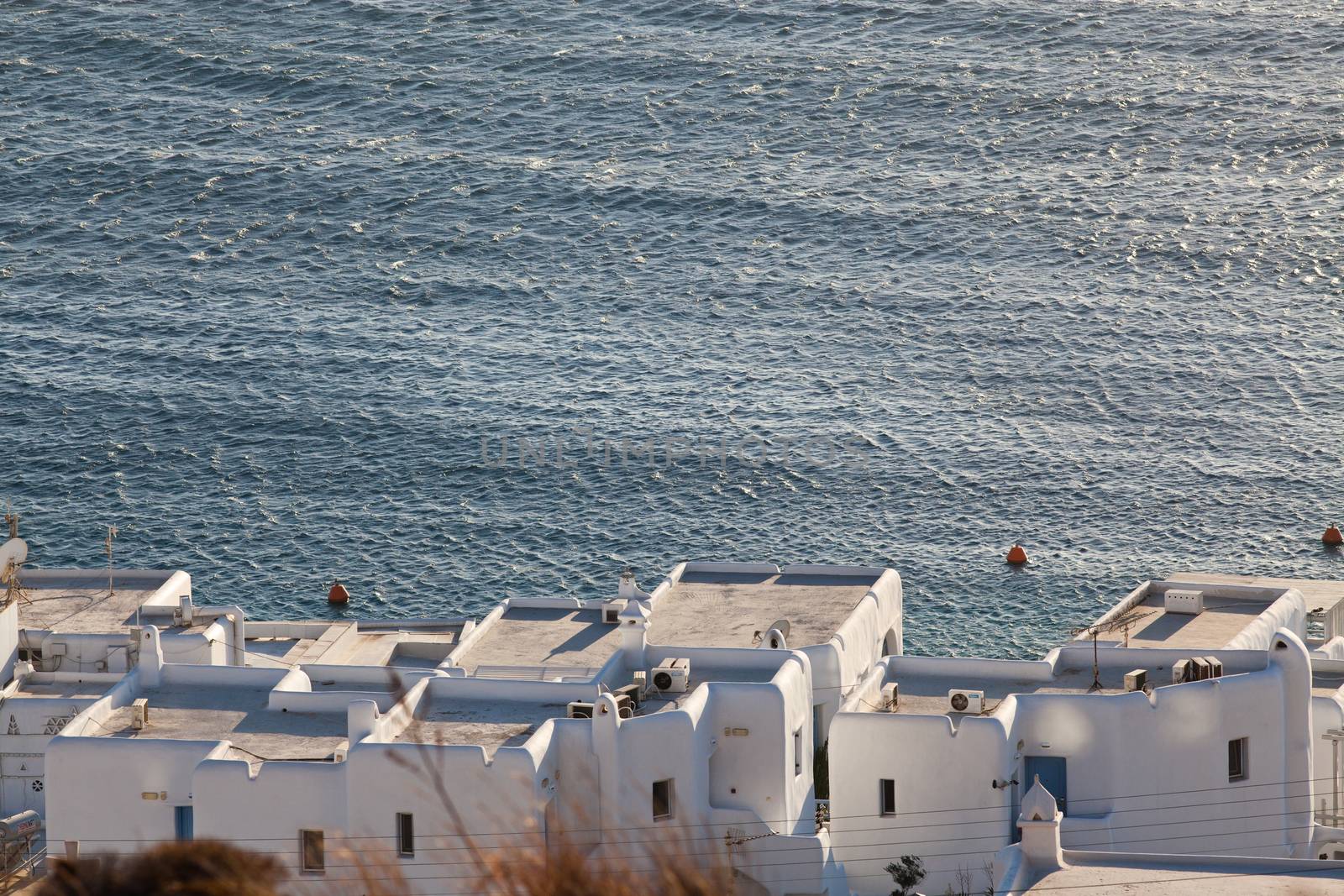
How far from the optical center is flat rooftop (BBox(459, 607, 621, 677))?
63906 millimetres

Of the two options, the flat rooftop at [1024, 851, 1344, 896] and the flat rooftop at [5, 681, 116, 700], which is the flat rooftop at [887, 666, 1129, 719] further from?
the flat rooftop at [5, 681, 116, 700]

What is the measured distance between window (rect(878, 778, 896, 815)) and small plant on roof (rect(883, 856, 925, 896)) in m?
1.41

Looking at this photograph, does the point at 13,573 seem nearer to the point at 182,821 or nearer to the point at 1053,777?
the point at 182,821

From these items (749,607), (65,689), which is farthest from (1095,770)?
(65,689)

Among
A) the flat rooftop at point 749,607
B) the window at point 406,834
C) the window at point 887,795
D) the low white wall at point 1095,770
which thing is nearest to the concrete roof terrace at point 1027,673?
the low white wall at point 1095,770

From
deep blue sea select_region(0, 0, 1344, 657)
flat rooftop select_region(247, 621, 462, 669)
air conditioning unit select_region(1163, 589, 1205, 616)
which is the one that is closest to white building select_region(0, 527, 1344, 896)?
air conditioning unit select_region(1163, 589, 1205, 616)

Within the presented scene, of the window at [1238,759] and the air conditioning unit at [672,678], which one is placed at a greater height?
the air conditioning unit at [672,678]

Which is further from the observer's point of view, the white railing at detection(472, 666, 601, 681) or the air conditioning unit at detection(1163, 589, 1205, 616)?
the air conditioning unit at detection(1163, 589, 1205, 616)

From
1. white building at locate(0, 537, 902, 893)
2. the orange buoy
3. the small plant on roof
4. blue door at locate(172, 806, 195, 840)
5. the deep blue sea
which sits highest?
the deep blue sea

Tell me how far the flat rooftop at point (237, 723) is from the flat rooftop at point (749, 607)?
12.2 metres

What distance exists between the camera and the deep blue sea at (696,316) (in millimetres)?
116000

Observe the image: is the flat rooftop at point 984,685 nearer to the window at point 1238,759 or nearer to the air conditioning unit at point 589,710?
the window at point 1238,759

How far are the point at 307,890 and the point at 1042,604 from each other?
213 ft

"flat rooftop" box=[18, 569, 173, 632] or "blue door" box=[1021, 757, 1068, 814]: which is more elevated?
"flat rooftop" box=[18, 569, 173, 632]
